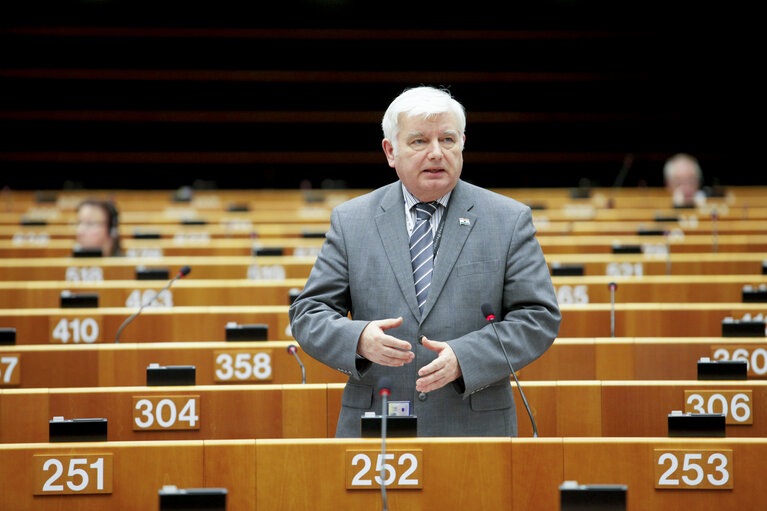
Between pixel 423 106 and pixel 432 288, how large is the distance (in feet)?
1.15

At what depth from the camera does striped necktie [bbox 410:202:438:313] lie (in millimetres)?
1814

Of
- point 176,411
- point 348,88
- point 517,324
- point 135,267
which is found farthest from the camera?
point 348,88

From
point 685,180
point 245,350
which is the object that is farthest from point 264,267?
point 685,180

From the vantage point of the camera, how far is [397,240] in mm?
1824

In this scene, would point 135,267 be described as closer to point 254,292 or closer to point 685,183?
point 254,292

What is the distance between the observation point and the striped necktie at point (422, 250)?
1.81 meters

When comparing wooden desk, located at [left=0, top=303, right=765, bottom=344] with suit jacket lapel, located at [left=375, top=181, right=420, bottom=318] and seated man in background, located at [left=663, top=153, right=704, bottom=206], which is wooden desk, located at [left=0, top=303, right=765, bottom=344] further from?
seated man in background, located at [left=663, top=153, right=704, bottom=206]

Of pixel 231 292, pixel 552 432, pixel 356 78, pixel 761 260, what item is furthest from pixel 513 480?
pixel 356 78

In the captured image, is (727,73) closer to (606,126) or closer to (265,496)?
(606,126)

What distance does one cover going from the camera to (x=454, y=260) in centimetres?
179

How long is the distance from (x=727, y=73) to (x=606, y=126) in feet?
4.04

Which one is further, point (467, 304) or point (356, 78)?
point (356, 78)

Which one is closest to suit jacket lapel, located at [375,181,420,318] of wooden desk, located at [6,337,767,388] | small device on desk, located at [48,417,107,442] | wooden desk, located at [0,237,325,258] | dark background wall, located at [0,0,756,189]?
small device on desk, located at [48,417,107,442]

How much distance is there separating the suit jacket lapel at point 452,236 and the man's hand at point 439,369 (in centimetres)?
11
